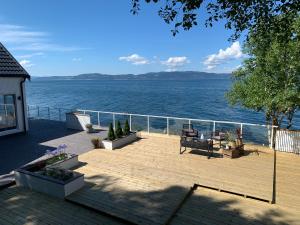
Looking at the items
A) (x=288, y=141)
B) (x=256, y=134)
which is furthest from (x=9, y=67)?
(x=288, y=141)

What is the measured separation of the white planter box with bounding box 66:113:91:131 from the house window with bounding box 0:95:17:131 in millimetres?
2726

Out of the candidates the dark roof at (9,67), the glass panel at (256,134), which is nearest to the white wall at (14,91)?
the dark roof at (9,67)

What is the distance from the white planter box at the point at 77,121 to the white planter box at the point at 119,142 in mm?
3231

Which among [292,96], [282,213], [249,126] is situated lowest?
[282,213]

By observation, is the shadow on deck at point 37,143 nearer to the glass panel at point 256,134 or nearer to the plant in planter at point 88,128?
the plant in planter at point 88,128

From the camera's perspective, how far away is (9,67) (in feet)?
47.2

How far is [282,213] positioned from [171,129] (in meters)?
7.87

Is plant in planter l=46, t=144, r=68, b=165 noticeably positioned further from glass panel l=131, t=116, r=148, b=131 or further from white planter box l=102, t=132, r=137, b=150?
glass panel l=131, t=116, r=148, b=131

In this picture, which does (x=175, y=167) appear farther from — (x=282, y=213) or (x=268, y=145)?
(x=268, y=145)

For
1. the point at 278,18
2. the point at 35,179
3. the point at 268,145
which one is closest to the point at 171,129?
the point at 268,145

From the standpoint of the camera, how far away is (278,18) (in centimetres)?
544

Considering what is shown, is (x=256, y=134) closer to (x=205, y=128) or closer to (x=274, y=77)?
A: (x=205, y=128)

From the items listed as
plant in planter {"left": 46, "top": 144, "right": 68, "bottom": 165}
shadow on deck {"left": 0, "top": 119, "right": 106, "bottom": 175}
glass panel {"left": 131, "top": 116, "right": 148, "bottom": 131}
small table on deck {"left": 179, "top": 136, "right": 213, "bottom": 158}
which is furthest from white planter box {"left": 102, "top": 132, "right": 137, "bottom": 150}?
small table on deck {"left": 179, "top": 136, "right": 213, "bottom": 158}

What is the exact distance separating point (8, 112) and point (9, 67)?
229 centimetres
